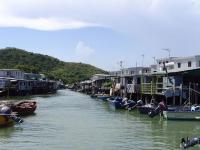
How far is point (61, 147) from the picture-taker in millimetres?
28094

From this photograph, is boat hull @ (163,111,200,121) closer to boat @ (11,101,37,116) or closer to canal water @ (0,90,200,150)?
canal water @ (0,90,200,150)

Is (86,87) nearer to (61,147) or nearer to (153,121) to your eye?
(153,121)

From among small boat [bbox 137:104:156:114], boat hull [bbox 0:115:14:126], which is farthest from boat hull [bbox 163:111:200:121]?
boat hull [bbox 0:115:14:126]

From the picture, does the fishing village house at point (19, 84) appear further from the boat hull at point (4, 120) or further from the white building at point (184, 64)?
the boat hull at point (4, 120)

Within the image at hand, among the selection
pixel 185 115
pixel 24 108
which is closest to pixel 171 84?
pixel 185 115

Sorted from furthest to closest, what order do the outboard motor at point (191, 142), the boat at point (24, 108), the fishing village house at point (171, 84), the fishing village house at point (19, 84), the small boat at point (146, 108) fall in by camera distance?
the fishing village house at point (19, 84)
the fishing village house at point (171, 84)
the small boat at point (146, 108)
the boat at point (24, 108)
the outboard motor at point (191, 142)

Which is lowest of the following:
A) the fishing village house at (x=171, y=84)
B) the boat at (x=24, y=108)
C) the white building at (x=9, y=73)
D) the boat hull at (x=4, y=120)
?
the boat hull at (x=4, y=120)

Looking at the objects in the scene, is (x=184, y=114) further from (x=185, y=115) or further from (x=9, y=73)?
(x=9, y=73)

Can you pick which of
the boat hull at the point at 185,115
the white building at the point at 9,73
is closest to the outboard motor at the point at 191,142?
the boat hull at the point at 185,115

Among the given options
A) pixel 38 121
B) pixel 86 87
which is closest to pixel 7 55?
pixel 86 87

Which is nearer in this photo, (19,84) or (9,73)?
(19,84)

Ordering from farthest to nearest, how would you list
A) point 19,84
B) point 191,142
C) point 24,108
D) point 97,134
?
point 19,84
point 24,108
point 97,134
point 191,142

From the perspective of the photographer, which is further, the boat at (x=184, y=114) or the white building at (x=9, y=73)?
the white building at (x=9, y=73)

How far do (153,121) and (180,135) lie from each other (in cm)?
945
